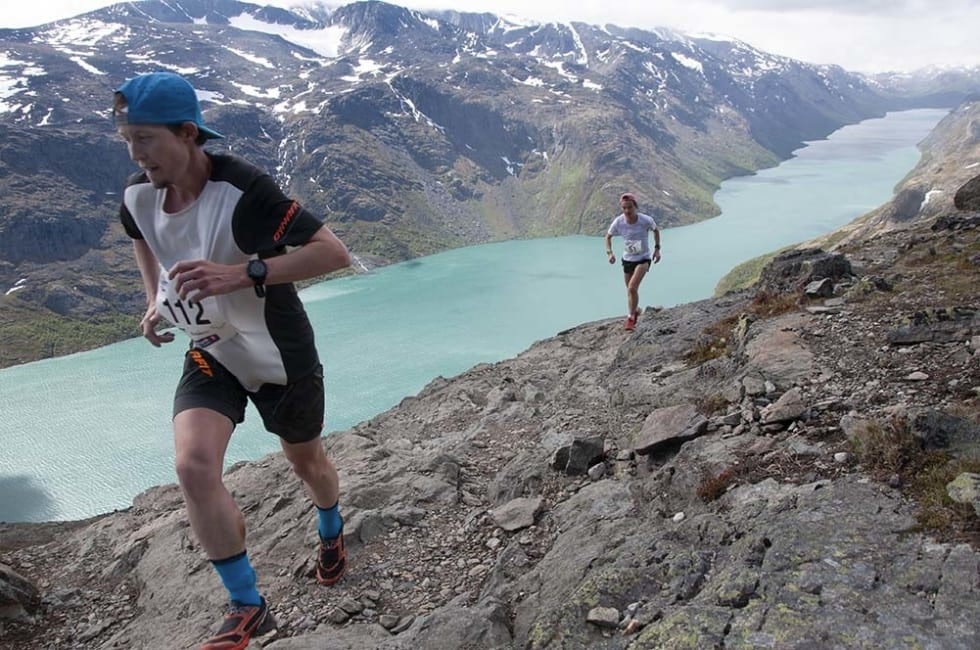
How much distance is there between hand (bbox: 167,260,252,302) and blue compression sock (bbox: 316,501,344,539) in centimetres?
274

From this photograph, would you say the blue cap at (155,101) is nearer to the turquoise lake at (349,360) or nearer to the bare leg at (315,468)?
the bare leg at (315,468)

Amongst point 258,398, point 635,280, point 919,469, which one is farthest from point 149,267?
point 635,280

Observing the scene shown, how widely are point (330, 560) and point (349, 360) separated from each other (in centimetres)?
9917

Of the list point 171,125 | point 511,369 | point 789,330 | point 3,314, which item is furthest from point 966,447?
point 3,314

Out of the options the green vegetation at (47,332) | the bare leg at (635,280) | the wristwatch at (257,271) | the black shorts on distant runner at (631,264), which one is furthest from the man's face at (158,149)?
the green vegetation at (47,332)

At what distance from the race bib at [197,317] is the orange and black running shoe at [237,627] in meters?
2.09

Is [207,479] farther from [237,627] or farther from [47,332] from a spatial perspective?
[47,332]

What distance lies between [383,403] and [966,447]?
8040 cm

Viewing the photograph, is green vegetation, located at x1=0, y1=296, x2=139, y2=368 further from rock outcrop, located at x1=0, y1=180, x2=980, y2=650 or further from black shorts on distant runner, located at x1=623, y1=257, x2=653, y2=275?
rock outcrop, located at x1=0, y1=180, x2=980, y2=650

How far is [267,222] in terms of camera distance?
13.8 ft

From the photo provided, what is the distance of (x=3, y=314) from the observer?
165 m

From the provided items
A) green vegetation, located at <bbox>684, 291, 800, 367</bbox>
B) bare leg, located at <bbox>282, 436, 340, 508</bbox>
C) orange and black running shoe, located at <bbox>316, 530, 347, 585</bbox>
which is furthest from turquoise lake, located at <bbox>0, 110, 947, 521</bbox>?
bare leg, located at <bbox>282, 436, 340, 508</bbox>

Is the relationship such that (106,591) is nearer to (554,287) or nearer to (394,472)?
(394,472)

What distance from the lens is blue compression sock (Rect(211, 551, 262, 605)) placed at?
180 inches
